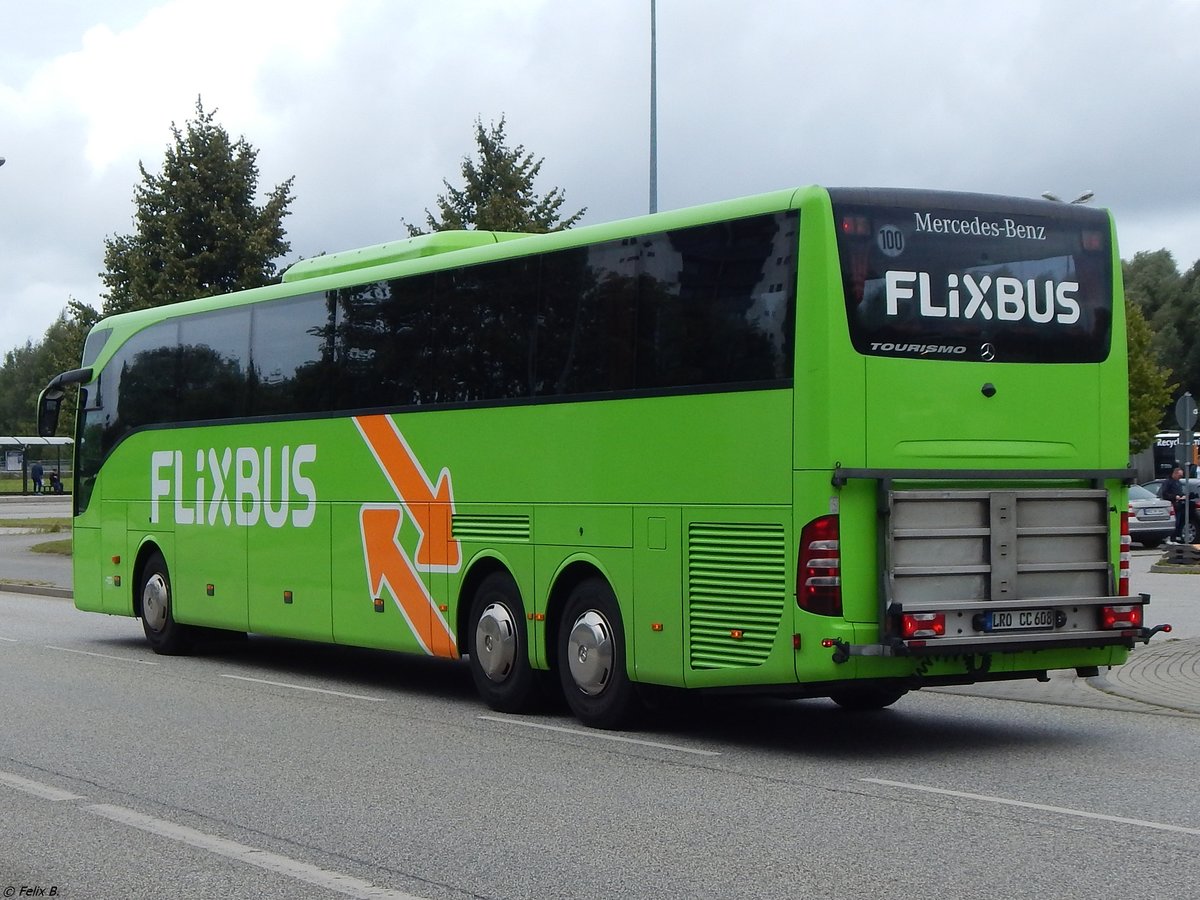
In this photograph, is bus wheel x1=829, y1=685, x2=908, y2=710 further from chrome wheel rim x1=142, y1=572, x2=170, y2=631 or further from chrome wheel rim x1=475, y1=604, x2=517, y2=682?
chrome wheel rim x1=142, y1=572, x2=170, y2=631

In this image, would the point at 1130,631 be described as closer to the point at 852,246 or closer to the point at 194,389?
the point at 852,246

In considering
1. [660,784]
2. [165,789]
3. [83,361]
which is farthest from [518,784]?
[83,361]

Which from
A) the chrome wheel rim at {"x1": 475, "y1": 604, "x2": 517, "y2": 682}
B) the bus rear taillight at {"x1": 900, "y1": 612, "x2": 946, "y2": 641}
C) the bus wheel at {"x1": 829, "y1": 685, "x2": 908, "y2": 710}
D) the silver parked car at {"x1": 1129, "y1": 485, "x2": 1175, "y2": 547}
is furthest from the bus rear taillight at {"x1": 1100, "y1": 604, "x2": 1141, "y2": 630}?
the silver parked car at {"x1": 1129, "y1": 485, "x2": 1175, "y2": 547}

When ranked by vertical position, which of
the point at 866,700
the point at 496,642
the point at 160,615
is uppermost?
the point at 496,642

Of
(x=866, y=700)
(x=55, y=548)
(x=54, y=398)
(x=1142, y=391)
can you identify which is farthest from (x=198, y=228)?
(x=1142, y=391)

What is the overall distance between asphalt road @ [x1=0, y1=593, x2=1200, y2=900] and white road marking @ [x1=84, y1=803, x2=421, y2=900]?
2cm

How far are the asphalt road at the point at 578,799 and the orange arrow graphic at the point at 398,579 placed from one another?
0.54 m

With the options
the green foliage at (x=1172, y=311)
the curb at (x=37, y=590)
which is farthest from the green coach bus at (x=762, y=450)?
the green foliage at (x=1172, y=311)

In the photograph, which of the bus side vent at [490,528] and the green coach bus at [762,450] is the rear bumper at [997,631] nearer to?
the green coach bus at [762,450]

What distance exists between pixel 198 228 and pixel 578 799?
108ft

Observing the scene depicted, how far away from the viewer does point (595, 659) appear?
477 inches

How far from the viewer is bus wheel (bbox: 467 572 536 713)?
1294cm

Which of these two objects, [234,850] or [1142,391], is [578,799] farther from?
[1142,391]

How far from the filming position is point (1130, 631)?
36.9ft
